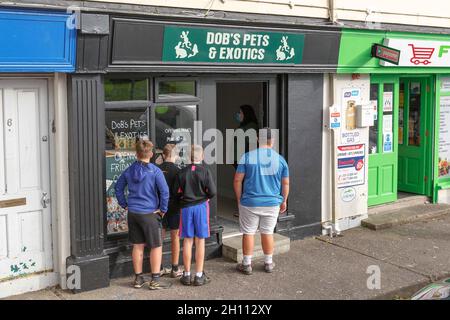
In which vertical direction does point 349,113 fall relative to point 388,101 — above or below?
below

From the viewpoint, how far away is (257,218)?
23.9 feet

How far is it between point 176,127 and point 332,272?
2.72 meters

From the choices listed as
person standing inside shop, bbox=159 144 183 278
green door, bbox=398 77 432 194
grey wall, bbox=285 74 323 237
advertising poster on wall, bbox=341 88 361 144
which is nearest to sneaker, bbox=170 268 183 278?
person standing inside shop, bbox=159 144 183 278

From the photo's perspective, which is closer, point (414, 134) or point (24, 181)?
point (24, 181)

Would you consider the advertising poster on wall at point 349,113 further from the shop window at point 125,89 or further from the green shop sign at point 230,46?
the shop window at point 125,89

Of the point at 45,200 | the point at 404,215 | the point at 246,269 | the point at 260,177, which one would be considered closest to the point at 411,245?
the point at 404,215

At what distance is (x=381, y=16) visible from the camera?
31.2 ft

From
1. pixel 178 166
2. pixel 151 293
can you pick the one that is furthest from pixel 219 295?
pixel 178 166

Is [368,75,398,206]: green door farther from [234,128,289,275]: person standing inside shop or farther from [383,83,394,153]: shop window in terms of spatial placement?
[234,128,289,275]: person standing inside shop

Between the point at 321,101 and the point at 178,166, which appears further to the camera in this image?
the point at 321,101

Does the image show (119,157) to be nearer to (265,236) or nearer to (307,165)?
(265,236)

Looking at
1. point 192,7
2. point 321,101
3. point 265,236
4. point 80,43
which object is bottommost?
point 265,236

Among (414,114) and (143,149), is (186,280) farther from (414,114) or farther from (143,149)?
(414,114)

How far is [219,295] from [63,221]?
1.95 metres
